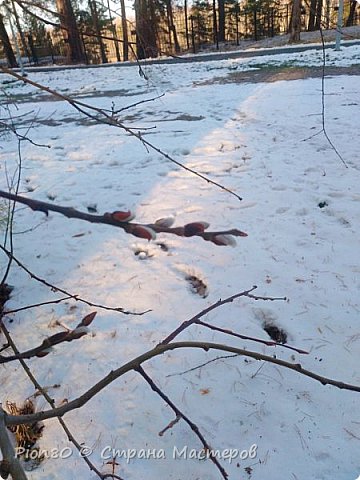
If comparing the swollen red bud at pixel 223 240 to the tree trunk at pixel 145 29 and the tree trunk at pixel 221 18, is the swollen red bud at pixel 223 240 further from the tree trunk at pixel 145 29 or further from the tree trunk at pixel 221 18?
the tree trunk at pixel 221 18

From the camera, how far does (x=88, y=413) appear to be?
193cm

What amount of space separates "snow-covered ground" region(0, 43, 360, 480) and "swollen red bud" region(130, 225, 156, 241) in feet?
4.43

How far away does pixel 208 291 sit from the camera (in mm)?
2686

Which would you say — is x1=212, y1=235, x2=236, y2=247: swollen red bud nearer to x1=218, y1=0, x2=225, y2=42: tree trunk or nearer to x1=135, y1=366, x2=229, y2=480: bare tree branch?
x1=135, y1=366, x2=229, y2=480: bare tree branch

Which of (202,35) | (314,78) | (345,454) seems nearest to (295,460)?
(345,454)

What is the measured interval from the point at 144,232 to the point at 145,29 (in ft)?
3.17

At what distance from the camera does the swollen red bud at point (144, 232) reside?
472mm

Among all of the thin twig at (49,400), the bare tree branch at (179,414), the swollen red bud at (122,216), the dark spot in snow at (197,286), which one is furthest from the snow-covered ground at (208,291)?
the swollen red bud at (122,216)

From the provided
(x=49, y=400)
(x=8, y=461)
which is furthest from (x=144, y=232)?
(x=49, y=400)

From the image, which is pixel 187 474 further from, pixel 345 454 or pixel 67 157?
pixel 67 157

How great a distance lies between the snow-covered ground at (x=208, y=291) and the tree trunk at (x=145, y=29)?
36 centimetres

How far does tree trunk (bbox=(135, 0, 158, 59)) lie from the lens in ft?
3.61

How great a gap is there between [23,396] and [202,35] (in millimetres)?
32981

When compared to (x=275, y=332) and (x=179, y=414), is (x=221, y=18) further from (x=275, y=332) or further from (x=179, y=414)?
(x=179, y=414)
